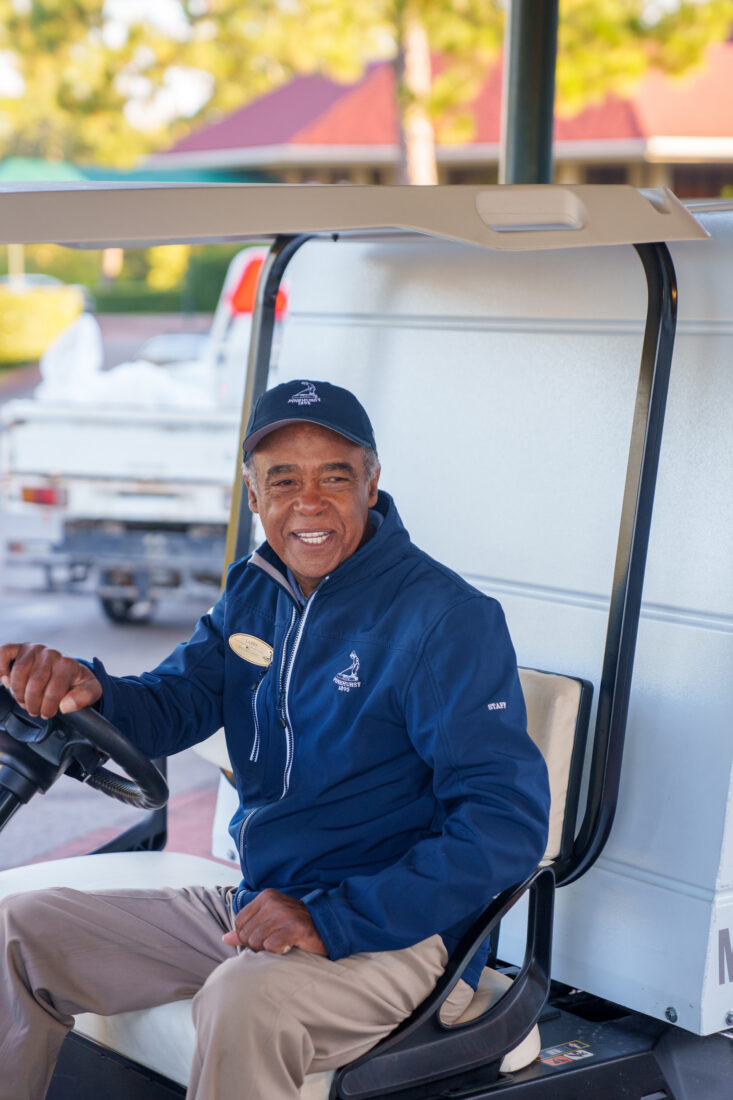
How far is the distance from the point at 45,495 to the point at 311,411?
5.81m

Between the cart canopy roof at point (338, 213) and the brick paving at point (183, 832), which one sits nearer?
the cart canopy roof at point (338, 213)

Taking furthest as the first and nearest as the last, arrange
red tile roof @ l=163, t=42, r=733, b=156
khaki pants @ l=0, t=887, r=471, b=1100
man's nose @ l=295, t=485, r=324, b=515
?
red tile roof @ l=163, t=42, r=733, b=156, man's nose @ l=295, t=485, r=324, b=515, khaki pants @ l=0, t=887, r=471, b=1100

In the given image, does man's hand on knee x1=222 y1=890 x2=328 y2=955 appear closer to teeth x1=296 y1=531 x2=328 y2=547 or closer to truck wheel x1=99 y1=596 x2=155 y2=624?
teeth x1=296 y1=531 x2=328 y2=547

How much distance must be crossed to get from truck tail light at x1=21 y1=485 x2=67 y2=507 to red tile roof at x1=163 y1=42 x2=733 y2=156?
13098 millimetres

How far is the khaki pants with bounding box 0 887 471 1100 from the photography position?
79.0 inches

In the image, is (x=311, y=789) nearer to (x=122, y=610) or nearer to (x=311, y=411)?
(x=311, y=411)

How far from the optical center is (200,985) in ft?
7.81

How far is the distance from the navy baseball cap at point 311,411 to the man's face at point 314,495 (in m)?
0.03

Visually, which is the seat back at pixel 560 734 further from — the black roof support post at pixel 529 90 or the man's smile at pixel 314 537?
the black roof support post at pixel 529 90

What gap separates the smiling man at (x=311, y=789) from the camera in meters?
2.10

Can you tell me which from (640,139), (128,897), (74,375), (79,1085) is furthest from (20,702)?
(640,139)

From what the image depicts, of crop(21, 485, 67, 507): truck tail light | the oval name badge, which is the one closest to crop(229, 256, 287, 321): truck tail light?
crop(21, 485, 67, 507): truck tail light

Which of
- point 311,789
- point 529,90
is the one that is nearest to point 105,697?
point 311,789

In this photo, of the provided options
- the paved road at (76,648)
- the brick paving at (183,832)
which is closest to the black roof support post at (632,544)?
the brick paving at (183,832)
